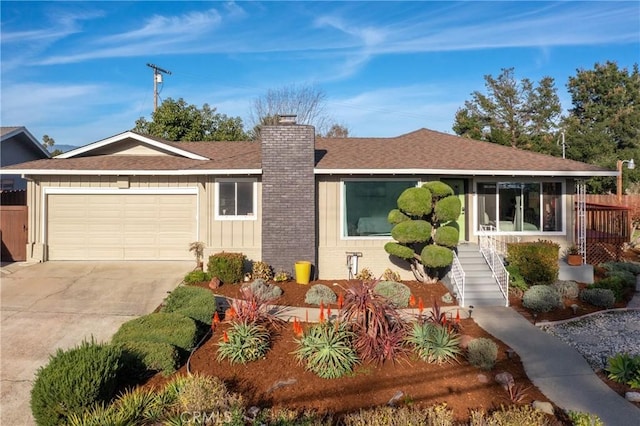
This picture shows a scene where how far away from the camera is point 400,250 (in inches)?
448

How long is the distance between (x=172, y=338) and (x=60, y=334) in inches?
100

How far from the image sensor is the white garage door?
13.6 metres

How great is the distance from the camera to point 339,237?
12469mm

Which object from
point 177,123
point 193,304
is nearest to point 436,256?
point 193,304

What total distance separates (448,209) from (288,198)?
13.6 feet

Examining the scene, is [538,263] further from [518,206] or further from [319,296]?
[319,296]

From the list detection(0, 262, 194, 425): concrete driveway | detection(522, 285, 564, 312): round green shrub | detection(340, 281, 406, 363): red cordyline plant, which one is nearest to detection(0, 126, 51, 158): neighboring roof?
detection(0, 262, 194, 425): concrete driveway

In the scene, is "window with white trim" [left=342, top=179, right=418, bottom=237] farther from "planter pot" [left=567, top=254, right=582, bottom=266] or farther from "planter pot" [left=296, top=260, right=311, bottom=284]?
"planter pot" [left=567, top=254, right=582, bottom=266]

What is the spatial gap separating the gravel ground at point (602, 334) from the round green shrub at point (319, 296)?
4.39 metres

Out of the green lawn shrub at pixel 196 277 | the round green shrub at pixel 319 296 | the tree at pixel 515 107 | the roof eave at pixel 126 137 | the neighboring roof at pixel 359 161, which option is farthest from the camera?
the tree at pixel 515 107

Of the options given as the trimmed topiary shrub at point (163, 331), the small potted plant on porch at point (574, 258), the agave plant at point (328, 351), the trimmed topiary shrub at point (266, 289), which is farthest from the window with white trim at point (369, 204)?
the trimmed topiary shrub at point (163, 331)

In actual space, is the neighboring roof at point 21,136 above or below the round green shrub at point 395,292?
above

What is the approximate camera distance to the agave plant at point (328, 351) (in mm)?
6199

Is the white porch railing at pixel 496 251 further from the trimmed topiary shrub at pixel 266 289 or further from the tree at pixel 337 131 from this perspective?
the tree at pixel 337 131
